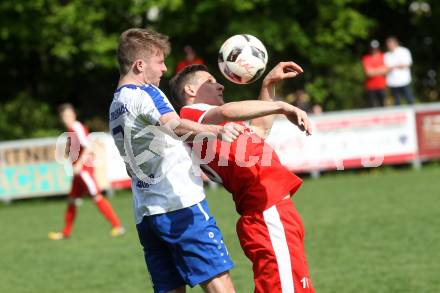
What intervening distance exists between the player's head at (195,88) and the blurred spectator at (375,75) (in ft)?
49.5

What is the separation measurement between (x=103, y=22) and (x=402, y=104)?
8.59 meters

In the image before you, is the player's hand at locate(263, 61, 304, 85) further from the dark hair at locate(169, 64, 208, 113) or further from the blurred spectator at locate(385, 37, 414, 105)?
the blurred spectator at locate(385, 37, 414, 105)

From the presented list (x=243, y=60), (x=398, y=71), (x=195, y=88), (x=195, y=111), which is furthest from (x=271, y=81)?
(x=398, y=71)

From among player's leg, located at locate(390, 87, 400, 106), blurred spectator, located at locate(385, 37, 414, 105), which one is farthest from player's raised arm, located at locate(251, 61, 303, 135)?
player's leg, located at locate(390, 87, 400, 106)

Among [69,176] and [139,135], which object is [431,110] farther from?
[139,135]

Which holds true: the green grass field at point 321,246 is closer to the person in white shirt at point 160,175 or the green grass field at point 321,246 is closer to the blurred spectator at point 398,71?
the person in white shirt at point 160,175

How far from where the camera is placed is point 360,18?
81.9 feet

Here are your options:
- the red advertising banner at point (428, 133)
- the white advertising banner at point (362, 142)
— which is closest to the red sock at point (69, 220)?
the white advertising banner at point (362, 142)

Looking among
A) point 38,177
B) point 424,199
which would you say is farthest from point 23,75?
point 424,199

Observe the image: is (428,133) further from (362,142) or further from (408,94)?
(408,94)

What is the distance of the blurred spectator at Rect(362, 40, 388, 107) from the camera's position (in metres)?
20.3

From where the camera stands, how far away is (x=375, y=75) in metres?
20.5

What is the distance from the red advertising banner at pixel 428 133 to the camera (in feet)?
62.2

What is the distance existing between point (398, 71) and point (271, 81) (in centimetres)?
1503
